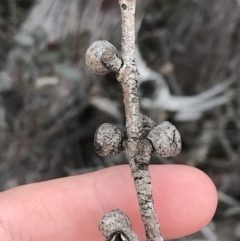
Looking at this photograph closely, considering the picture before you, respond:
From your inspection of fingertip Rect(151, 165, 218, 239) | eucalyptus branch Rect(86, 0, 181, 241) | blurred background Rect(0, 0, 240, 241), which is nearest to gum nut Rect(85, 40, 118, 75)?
eucalyptus branch Rect(86, 0, 181, 241)

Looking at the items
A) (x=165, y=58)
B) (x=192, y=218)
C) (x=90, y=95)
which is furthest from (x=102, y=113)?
(x=192, y=218)

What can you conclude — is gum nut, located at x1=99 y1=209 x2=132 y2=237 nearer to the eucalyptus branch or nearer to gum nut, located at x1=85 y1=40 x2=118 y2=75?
the eucalyptus branch

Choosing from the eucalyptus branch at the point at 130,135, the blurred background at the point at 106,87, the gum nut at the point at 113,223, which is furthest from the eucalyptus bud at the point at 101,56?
the blurred background at the point at 106,87

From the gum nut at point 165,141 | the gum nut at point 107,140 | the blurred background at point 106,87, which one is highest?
the blurred background at point 106,87

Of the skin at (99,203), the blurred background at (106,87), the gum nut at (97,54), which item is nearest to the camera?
the gum nut at (97,54)

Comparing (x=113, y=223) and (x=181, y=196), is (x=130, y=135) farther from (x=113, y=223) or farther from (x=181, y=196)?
(x=181, y=196)

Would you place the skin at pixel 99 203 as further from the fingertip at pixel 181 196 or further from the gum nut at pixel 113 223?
the gum nut at pixel 113 223

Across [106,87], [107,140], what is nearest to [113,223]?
[107,140]

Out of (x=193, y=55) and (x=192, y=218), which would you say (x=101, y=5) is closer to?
(x=193, y=55)
